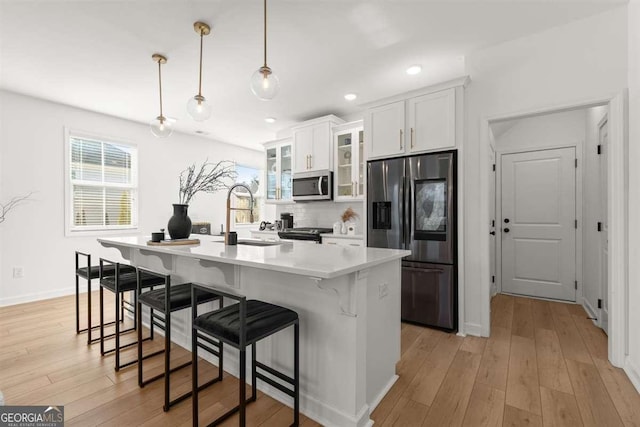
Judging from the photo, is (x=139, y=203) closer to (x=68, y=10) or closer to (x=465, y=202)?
(x=68, y=10)

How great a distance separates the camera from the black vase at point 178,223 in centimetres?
246

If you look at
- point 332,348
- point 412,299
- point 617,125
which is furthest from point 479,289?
point 332,348

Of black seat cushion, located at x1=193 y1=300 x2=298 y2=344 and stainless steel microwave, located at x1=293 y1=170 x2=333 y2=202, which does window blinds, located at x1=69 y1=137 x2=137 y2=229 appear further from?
black seat cushion, located at x1=193 y1=300 x2=298 y2=344

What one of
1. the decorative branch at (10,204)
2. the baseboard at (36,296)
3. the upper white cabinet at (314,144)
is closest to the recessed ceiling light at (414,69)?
the upper white cabinet at (314,144)

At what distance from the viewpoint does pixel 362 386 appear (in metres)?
1.61

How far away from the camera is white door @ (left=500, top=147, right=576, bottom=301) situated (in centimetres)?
379

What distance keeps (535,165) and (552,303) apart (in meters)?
1.81

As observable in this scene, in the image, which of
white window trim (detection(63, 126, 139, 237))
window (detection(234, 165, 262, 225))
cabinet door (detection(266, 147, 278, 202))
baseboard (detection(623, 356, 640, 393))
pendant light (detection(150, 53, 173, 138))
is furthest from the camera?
window (detection(234, 165, 262, 225))

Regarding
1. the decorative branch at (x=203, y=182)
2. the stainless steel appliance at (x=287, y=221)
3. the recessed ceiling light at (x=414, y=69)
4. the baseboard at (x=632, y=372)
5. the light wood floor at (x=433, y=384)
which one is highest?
the recessed ceiling light at (x=414, y=69)

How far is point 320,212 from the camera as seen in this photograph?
195 inches

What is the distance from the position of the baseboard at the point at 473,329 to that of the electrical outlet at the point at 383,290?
148cm

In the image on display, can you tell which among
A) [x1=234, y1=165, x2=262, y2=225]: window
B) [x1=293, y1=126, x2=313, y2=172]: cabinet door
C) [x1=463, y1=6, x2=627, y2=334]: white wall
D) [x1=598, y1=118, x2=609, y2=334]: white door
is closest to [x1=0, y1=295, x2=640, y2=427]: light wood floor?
[x1=598, y1=118, x2=609, y2=334]: white door

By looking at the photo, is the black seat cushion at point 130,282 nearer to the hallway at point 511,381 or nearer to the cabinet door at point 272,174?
the hallway at point 511,381

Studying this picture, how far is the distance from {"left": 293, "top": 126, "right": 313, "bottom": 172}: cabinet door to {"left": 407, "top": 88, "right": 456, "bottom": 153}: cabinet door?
1810 mm
